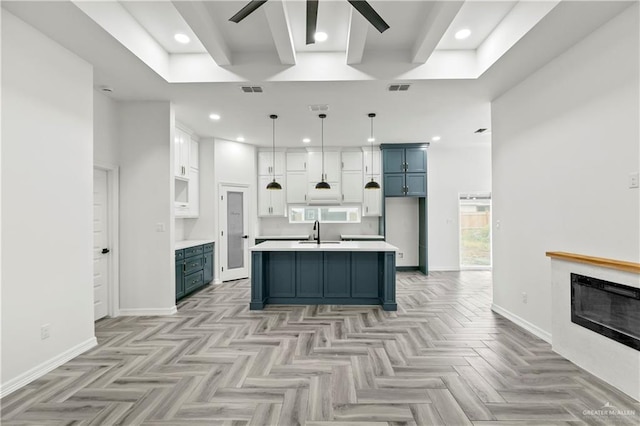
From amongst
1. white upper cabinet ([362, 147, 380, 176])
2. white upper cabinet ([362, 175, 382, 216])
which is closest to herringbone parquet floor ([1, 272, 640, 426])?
white upper cabinet ([362, 175, 382, 216])

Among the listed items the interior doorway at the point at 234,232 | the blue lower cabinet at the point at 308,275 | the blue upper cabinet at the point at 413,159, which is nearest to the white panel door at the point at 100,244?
the interior doorway at the point at 234,232

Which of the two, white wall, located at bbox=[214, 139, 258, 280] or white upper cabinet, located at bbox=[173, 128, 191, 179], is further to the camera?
white wall, located at bbox=[214, 139, 258, 280]

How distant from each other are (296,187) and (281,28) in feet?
14.6

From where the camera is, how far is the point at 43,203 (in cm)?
271

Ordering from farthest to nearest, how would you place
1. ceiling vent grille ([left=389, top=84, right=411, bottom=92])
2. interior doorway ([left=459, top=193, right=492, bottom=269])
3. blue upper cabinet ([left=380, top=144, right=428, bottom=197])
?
interior doorway ([left=459, top=193, right=492, bottom=269])
blue upper cabinet ([left=380, top=144, right=428, bottom=197])
ceiling vent grille ([left=389, top=84, right=411, bottom=92])

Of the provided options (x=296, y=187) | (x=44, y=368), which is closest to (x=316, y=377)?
(x=44, y=368)

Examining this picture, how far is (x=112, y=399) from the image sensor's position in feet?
7.67

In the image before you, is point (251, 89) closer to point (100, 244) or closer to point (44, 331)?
point (100, 244)

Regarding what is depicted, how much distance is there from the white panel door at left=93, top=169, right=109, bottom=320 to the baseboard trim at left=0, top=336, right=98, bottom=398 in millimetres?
960

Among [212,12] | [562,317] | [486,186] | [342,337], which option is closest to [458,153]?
[486,186]

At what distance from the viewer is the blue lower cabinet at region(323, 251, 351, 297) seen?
15.4ft

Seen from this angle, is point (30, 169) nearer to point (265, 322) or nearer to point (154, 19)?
point (154, 19)

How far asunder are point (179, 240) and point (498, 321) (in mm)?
5532

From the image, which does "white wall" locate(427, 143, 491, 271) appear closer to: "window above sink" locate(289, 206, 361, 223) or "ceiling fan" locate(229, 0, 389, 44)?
"window above sink" locate(289, 206, 361, 223)
